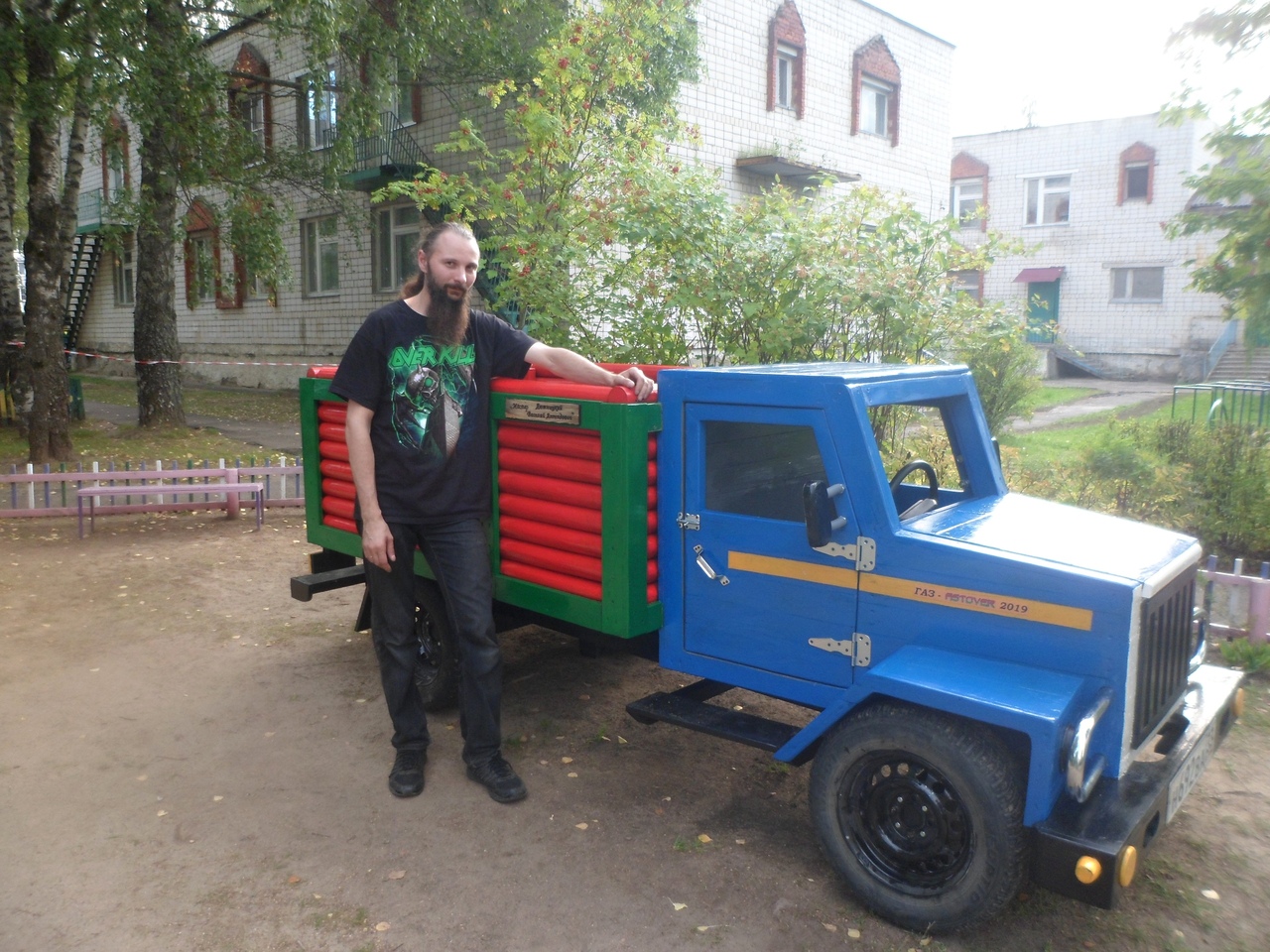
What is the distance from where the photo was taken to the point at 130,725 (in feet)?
16.1

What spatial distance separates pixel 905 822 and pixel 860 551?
34.9 inches

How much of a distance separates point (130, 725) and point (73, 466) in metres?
7.07

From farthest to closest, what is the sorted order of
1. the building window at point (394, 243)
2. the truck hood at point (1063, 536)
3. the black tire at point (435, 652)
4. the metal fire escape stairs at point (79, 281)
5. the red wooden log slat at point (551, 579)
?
the metal fire escape stairs at point (79, 281)
the building window at point (394, 243)
the black tire at point (435, 652)
the red wooden log slat at point (551, 579)
the truck hood at point (1063, 536)

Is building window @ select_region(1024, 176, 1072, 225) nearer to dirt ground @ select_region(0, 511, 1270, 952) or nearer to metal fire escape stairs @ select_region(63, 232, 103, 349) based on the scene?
metal fire escape stairs @ select_region(63, 232, 103, 349)

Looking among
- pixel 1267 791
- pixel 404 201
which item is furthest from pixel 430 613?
pixel 404 201

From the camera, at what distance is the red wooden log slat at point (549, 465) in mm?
4016

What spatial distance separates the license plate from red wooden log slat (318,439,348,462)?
4021 millimetres

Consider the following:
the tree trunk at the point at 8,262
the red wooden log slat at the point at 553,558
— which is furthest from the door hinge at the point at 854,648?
the tree trunk at the point at 8,262

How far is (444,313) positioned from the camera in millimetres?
4035

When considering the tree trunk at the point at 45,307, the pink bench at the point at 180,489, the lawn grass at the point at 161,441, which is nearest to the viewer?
the pink bench at the point at 180,489

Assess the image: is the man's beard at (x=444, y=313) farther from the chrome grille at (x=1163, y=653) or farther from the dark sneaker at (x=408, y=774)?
the chrome grille at (x=1163, y=653)

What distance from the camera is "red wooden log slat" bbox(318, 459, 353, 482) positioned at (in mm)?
5352

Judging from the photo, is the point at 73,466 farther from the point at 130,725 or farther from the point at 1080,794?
the point at 1080,794

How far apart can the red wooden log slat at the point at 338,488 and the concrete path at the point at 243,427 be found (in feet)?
27.5
